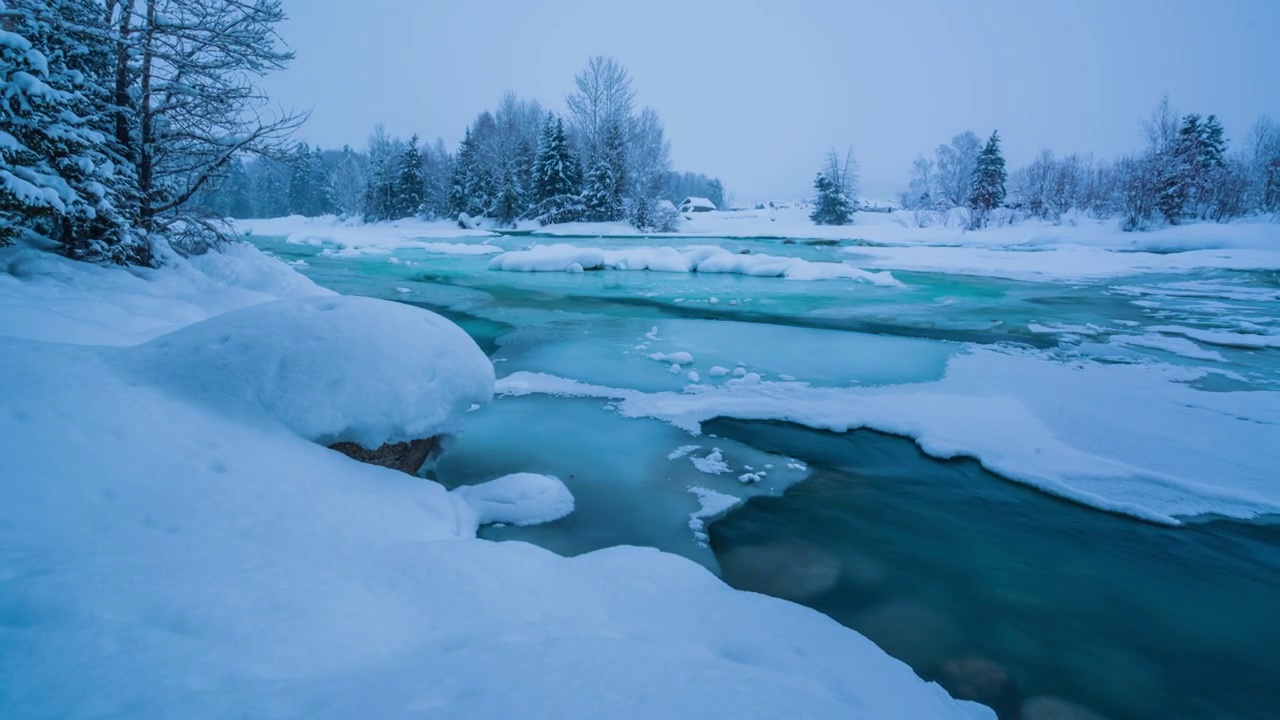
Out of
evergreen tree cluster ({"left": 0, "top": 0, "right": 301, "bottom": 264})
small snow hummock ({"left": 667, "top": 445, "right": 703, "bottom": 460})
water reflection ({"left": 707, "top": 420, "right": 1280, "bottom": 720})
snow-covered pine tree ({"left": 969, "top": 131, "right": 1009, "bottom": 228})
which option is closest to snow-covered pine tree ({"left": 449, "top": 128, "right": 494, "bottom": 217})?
snow-covered pine tree ({"left": 969, "top": 131, "right": 1009, "bottom": 228})

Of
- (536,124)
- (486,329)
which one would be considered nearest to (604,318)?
(486,329)

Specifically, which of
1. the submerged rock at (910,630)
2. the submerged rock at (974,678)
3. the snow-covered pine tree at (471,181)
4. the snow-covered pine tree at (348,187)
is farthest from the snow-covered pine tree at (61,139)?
the snow-covered pine tree at (348,187)

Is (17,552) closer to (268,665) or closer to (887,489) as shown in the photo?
(268,665)

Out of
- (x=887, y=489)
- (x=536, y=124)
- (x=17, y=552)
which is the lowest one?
(x=887, y=489)

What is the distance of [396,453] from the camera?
11.7ft

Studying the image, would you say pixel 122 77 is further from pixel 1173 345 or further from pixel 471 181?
pixel 471 181

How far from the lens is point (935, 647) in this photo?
2.78 metres

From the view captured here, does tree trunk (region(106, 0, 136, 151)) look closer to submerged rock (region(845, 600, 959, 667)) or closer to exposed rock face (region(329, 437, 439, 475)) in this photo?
exposed rock face (region(329, 437, 439, 475))

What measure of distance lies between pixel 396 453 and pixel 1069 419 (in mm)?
5693

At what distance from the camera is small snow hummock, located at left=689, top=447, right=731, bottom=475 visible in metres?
4.49

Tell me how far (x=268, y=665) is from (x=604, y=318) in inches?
375

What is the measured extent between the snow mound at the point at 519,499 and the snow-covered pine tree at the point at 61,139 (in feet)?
15.3

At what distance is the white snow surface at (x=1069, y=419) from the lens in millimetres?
4148

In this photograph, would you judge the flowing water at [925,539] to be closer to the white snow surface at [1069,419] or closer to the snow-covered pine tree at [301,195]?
the white snow surface at [1069,419]
